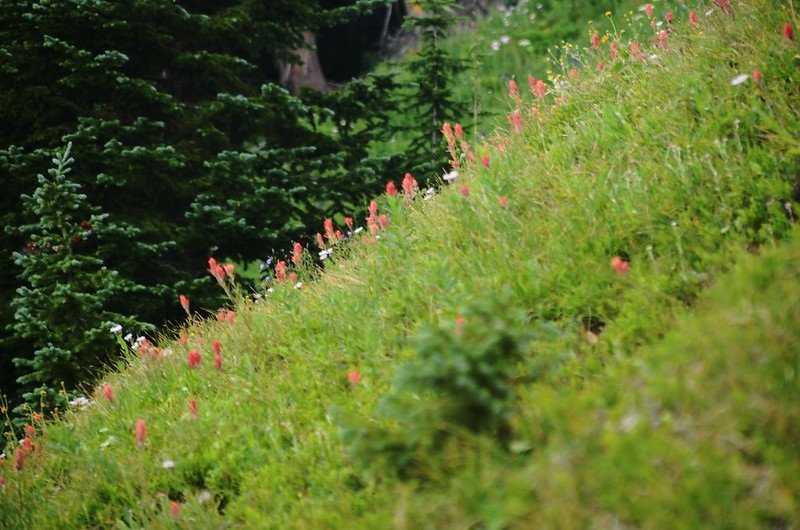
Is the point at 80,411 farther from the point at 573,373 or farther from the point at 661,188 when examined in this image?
the point at 661,188

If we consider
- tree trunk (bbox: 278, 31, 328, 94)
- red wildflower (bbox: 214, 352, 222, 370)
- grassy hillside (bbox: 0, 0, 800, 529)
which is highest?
tree trunk (bbox: 278, 31, 328, 94)

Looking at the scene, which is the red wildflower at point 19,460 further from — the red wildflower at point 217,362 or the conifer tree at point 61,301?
the conifer tree at point 61,301

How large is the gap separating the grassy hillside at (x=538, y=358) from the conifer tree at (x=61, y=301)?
1.44m

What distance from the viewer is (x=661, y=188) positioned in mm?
3703

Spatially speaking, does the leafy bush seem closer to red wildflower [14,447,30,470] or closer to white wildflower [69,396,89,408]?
red wildflower [14,447,30,470]

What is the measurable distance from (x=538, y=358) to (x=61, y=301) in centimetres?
501

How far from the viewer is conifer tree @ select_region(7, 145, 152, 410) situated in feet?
20.4

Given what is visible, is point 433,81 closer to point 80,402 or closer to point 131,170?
point 131,170

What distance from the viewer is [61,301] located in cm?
622

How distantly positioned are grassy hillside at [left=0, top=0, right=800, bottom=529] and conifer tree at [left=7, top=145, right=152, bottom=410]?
1.44 meters

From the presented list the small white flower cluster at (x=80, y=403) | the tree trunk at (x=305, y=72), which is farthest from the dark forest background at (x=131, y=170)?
the tree trunk at (x=305, y=72)

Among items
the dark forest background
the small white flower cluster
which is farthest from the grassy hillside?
the dark forest background

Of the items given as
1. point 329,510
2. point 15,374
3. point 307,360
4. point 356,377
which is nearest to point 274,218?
point 15,374

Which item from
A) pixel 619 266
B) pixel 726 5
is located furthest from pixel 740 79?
pixel 619 266
